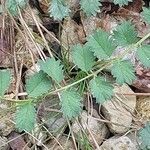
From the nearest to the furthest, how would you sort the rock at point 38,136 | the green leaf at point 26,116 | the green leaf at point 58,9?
1. the green leaf at point 26,116
2. the green leaf at point 58,9
3. the rock at point 38,136

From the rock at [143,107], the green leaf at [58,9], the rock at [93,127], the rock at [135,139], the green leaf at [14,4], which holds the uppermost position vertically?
the green leaf at [14,4]

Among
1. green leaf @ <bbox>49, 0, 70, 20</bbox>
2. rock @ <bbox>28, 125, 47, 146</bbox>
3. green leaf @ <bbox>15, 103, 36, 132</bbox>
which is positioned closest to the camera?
green leaf @ <bbox>15, 103, 36, 132</bbox>

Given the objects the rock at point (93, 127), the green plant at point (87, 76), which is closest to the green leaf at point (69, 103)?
→ the green plant at point (87, 76)

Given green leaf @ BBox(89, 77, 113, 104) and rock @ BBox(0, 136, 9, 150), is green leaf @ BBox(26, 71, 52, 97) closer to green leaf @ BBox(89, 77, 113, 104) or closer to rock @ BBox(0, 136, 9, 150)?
green leaf @ BBox(89, 77, 113, 104)

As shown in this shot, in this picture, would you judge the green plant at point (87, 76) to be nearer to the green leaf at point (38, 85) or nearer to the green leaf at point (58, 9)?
the green leaf at point (38, 85)

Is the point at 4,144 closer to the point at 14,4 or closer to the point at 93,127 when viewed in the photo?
the point at 93,127

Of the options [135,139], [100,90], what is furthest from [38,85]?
[135,139]

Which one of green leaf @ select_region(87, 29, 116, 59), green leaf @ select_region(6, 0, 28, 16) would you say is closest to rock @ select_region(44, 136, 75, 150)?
green leaf @ select_region(87, 29, 116, 59)

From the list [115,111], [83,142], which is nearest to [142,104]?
[115,111]
